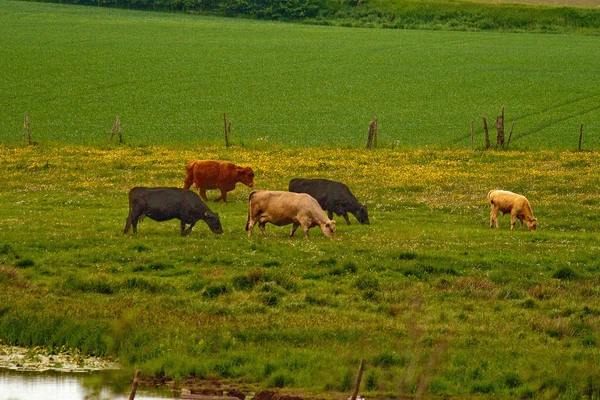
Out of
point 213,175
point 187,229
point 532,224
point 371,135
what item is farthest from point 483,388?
point 371,135

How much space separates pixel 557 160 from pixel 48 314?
28926 mm

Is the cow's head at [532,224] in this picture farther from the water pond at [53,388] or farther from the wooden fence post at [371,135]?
the wooden fence post at [371,135]

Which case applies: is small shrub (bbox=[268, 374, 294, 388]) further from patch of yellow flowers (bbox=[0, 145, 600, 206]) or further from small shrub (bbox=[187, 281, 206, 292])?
patch of yellow flowers (bbox=[0, 145, 600, 206])

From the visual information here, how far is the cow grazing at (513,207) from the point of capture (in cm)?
2933

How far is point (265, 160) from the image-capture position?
1687 inches

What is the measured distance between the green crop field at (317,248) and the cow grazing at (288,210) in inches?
19.2

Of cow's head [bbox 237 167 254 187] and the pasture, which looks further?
cow's head [bbox 237 167 254 187]

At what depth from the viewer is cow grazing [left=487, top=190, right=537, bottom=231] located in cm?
2933

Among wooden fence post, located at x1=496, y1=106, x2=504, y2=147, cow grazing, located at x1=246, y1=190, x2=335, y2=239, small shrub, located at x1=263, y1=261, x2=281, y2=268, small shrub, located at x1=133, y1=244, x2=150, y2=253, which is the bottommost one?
wooden fence post, located at x1=496, y1=106, x2=504, y2=147

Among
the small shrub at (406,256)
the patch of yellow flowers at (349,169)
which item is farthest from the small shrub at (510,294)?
the patch of yellow flowers at (349,169)

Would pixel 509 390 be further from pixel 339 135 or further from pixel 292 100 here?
pixel 292 100

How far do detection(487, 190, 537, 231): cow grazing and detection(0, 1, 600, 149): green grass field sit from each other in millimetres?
18926

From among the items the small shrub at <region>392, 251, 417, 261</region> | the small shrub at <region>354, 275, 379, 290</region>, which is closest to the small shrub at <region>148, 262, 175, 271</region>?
the small shrub at <region>354, 275, 379, 290</region>

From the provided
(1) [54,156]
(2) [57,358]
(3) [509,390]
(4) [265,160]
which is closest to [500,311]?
(3) [509,390]
